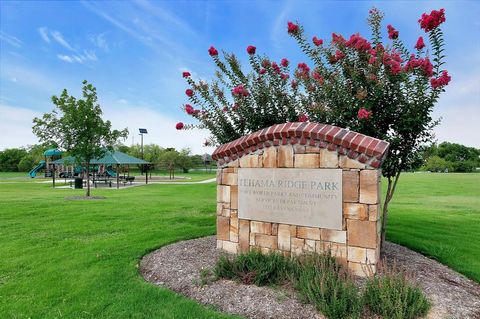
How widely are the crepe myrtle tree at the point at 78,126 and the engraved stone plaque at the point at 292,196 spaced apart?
13.3m

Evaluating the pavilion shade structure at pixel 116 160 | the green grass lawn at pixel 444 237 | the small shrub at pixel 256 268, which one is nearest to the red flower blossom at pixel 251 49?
the small shrub at pixel 256 268

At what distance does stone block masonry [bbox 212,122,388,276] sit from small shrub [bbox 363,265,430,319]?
75 centimetres

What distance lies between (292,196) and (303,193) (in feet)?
0.62

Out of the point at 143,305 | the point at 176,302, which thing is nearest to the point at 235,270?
the point at 176,302

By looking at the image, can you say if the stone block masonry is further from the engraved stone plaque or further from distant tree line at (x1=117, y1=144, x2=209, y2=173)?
distant tree line at (x1=117, y1=144, x2=209, y2=173)

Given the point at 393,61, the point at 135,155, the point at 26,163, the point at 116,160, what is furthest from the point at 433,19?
the point at 26,163

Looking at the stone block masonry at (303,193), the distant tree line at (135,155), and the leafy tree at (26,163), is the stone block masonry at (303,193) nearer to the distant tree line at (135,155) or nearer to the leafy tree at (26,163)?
the distant tree line at (135,155)

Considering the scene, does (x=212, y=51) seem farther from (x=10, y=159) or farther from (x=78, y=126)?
(x=10, y=159)

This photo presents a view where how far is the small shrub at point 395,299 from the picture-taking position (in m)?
3.37

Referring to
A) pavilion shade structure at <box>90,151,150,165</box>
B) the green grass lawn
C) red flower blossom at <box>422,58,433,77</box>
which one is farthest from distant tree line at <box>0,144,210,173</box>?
red flower blossom at <box>422,58,433,77</box>

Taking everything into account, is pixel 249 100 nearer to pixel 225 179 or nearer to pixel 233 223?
pixel 225 179

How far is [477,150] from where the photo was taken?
291 ft

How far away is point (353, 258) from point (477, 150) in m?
105

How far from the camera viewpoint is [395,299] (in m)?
3.44
